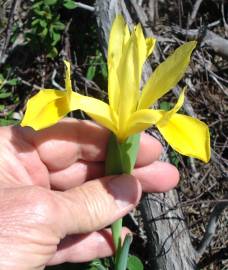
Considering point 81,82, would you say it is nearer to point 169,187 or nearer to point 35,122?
point 169,187

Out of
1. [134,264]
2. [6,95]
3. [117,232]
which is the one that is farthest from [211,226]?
[6,95]

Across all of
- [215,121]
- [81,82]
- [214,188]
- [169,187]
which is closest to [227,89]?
[215,121]

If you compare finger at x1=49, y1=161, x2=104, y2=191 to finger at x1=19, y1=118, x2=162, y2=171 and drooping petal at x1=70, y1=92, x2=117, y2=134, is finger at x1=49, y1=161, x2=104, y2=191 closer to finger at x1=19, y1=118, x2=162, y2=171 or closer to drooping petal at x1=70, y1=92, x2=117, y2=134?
finger at x1=19, y1=118, x2=162, y2=171

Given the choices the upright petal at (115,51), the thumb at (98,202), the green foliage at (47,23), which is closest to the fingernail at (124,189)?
the thumb at (98,202)

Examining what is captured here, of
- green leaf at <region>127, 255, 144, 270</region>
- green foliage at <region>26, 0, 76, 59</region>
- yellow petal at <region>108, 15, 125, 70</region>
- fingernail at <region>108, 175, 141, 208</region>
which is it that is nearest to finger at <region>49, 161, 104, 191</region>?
fingernail at <region>108, 175, 141, 208</region>

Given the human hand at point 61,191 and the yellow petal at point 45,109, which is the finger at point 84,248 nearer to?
the human hand at point 61,191

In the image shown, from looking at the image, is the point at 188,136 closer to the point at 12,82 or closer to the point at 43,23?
the point at 43,23

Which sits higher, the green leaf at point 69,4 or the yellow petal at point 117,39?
the yellow petal at point 117,39
